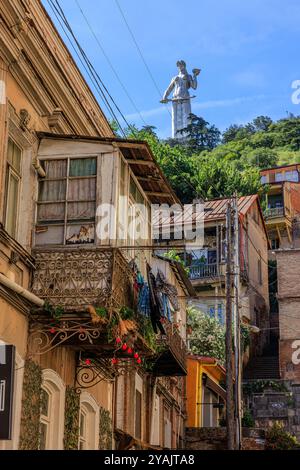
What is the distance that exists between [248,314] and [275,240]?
17.6 m

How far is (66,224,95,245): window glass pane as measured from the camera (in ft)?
46.8

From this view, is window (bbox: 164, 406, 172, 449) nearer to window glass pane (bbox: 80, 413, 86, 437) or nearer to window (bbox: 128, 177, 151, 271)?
window (bbox: 128, 177, 151, 271)

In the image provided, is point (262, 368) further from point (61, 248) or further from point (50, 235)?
point (61, 248)

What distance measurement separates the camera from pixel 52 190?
14680 millimetres

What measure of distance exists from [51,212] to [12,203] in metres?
0.86

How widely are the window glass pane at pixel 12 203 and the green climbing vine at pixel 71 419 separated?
3047 millimetres

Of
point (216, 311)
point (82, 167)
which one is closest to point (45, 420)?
point (82, 167)

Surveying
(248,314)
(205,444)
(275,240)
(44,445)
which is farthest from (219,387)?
(275,240)

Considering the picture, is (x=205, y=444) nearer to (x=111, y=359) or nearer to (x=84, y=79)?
(x=111, y=359)

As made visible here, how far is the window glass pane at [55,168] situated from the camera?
14.7 meters

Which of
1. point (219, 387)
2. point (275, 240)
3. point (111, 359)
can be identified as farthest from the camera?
point (275, 240)

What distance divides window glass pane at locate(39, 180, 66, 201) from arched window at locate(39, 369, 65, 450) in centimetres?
295

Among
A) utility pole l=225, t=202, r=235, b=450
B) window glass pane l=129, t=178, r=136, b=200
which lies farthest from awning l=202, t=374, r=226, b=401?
window glass pane l=129, t=178, r=136, b=200

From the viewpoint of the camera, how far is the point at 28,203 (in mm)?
14203
